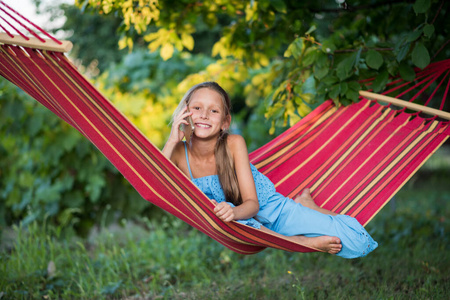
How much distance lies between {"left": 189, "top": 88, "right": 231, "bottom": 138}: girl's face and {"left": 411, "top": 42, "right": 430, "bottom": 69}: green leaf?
95cm

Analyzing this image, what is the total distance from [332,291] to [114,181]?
218 centimetres

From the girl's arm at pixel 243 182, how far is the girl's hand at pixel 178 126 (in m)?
0.23

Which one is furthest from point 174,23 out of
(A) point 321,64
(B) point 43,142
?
(B) point 43,142

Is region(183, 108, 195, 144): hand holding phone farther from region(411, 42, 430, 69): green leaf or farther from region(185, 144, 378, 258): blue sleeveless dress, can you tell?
region(411, 42, 430, 69): green leaf

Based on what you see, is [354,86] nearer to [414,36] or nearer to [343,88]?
[343,88]

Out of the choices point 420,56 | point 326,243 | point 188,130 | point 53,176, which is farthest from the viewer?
point 53,176

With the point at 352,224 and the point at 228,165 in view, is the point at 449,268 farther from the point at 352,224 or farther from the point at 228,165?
the point at 228,165

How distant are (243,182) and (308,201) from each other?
0.41 meters

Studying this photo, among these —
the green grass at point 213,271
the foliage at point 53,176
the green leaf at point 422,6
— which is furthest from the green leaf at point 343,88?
the foliage at point 53,176

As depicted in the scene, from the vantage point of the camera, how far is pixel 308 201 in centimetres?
214

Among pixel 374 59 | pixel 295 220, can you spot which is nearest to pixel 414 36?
pixel 374 59

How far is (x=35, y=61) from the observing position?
1.60 metres

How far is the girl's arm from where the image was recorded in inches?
71.1

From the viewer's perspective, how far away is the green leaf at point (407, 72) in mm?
2270
